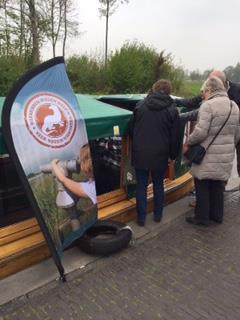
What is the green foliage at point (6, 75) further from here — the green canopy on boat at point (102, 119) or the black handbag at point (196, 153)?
the black handbag at point (196, 153)

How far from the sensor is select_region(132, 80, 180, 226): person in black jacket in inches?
160

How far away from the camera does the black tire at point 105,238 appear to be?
146 inches

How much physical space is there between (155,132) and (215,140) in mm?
729

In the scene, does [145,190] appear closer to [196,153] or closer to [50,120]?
[196,153]

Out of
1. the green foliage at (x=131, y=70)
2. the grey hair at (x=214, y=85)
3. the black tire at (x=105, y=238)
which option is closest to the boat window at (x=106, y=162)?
the black tire at (x=105, y=238)

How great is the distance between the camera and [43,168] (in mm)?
3279

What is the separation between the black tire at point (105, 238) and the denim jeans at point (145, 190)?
454mm

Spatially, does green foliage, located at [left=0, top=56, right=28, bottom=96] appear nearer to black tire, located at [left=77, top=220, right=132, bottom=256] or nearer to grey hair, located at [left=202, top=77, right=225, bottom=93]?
black tire, located at [left=77, top=220, right=132, bottom=256]

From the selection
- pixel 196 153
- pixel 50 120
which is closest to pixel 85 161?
pixel 50 120

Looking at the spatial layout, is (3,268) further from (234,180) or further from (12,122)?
(234,180)

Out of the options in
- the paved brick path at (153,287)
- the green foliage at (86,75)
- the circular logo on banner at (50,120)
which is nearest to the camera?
the paved brick path at (153,287)

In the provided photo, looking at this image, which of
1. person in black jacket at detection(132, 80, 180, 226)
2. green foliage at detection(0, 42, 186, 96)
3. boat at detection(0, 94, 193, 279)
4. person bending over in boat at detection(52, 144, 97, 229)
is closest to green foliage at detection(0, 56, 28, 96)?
green foliage at detection(0, 42, 186, 96)

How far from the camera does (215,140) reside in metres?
4.22

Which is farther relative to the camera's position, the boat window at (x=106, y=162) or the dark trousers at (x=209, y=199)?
the boat window at (x=106, y=162)
